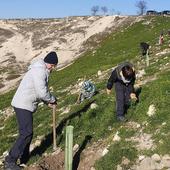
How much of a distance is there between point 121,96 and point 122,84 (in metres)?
0.39

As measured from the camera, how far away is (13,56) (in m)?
78.8

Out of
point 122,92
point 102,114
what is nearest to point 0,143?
point 102,114

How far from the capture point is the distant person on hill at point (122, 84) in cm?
1541

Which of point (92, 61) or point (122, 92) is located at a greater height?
point (122, 92)

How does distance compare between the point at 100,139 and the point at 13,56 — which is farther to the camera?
the point at 13,56

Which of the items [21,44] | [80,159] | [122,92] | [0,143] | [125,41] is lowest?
[21,44]

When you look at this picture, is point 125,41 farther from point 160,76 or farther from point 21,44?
point 160,76

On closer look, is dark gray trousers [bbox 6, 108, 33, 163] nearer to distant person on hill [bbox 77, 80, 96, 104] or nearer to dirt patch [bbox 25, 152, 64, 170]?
dirt patch [bbox 25, 152, 64, 170]

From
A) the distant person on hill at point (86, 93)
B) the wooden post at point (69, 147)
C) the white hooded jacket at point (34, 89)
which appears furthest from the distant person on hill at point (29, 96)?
the distant person on hill at point (86, 93)

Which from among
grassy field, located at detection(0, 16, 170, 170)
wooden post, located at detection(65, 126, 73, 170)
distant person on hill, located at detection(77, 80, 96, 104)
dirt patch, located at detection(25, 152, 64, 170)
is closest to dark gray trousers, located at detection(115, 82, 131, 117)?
grassy field, located at detection(0, 16, 170, 170)

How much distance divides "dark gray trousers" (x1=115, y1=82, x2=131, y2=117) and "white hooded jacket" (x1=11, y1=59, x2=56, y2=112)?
9.48ft

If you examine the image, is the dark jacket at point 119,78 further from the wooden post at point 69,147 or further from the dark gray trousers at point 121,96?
the wooden post at point 69,147

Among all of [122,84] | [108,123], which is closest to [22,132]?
[108,123]

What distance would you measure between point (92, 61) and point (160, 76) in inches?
1243
